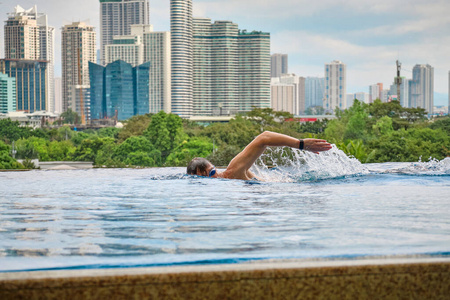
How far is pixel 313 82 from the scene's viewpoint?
18238cm

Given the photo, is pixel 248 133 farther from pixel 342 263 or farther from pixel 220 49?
pixel 220 49

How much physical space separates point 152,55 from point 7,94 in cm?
4091

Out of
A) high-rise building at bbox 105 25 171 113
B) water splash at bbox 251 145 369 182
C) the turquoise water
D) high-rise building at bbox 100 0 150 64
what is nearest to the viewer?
the turquoise water

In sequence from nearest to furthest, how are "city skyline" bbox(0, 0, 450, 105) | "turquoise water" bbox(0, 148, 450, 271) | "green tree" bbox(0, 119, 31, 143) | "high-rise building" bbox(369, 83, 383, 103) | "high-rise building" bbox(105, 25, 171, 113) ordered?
"turquoise water" bbox(0, 148, 450, 271) < "green tree" bbox(0, 119, 31, 143) < "city skyline" bbox(0, 0, 450, 105) < "high-rise building" bbox(105, 25, 171, 113) < "high-rise building" bbox(369, 83, 383, 103)

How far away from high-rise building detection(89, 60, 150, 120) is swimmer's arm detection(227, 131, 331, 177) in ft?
388

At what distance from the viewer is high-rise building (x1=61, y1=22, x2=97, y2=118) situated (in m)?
133

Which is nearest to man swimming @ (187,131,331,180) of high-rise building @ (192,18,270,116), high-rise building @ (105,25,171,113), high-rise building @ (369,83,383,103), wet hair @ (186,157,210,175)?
wet hair @ (186,157,210,175)

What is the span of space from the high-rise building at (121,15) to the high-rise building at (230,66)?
58718 mm

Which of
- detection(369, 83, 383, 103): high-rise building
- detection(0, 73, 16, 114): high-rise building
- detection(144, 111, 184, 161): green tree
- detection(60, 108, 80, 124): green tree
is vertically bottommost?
detection(144, 111, 184, 161): green tree

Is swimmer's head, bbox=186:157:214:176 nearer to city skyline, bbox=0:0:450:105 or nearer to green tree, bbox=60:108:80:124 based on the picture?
city skyline, bbox=0:0:450:105

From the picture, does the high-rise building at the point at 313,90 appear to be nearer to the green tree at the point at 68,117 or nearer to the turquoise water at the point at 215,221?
the green tree at the point at 68,117

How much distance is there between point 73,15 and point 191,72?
157 feet

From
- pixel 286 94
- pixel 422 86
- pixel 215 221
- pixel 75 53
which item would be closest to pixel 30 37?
pixel 75 53

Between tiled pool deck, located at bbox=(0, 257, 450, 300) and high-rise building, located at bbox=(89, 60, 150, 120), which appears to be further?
high-rise building, located at bbox=(89, 60, 150, 120)
